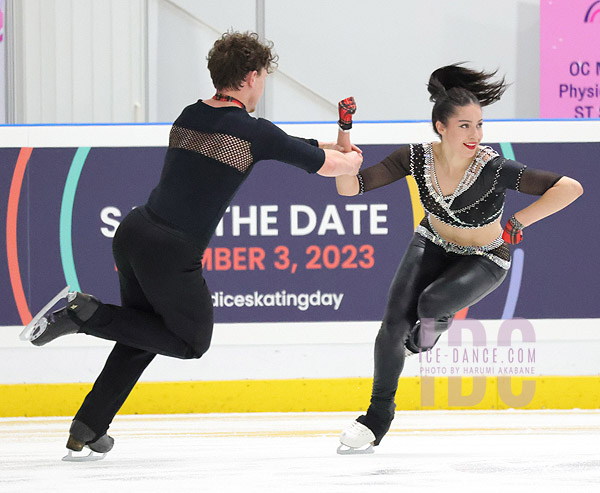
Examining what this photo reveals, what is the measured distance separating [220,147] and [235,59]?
30 cm

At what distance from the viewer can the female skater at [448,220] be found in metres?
3.15

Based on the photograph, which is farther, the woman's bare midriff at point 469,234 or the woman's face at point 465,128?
the woman's bare midriff at point 469,234

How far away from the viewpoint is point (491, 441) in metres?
3.66

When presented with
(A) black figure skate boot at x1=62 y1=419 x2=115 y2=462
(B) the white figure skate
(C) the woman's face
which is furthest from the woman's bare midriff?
(A) black figure skate boot at x1=62 y1=419 x2=115 y2=462

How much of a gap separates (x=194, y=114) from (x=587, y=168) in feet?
8.97

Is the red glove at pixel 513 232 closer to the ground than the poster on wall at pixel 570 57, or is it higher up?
closer to the ground

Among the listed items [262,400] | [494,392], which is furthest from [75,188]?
[494,392]

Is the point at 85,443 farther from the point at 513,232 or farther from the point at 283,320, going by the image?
the point at 283,320

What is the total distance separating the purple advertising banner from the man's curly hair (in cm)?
192

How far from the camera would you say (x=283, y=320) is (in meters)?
4.78

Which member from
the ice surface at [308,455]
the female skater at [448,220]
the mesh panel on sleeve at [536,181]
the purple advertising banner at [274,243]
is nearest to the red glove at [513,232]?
the female skater at [448,220]

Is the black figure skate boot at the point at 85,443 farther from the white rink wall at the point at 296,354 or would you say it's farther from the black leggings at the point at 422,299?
the white rink wall at the point at 296,354

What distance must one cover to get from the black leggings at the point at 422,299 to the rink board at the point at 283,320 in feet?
4.78

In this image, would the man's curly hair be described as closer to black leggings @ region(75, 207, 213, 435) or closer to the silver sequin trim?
black leggings @ region(75, 207, 213, 435)
